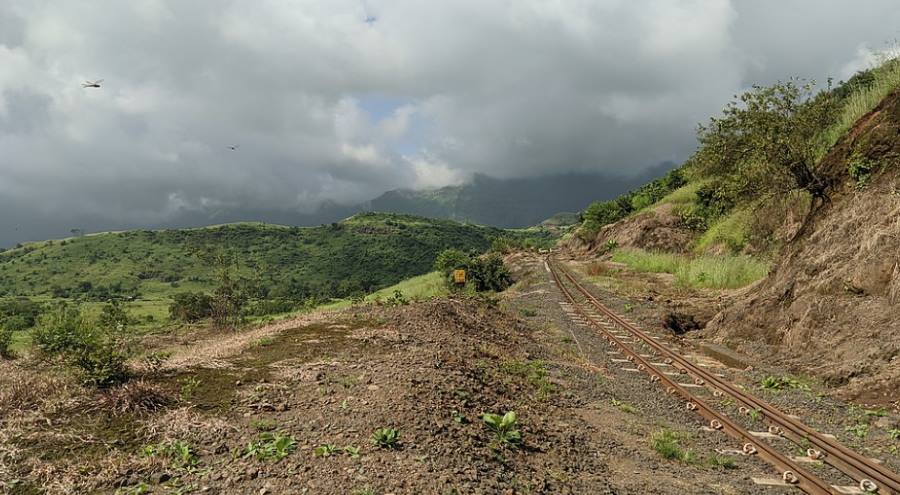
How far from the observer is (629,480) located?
6.76 metres

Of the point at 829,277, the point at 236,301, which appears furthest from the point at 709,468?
the point at 236,301

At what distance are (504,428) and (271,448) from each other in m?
3.54

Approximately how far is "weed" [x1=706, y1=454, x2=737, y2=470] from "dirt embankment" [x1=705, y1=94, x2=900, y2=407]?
4334 millimetres

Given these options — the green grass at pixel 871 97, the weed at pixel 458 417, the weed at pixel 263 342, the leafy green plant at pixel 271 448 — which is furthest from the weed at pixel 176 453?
the green grass at pixel 871 97

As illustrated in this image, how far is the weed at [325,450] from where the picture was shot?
19.9 feet

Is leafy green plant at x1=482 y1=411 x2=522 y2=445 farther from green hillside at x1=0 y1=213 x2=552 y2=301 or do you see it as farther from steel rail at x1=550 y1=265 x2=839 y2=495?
green hillside at x1=0 y1=213 x2=552 y2=301

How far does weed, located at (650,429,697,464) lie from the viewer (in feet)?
25.2

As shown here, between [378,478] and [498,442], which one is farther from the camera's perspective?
[498,442]

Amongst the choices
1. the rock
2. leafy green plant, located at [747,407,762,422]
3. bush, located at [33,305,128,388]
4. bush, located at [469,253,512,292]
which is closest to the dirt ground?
bush, located at [33,305,128,388]

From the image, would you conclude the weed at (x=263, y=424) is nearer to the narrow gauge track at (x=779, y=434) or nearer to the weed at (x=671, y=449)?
the weed at (x=671, y=449)

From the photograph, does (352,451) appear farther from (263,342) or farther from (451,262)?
(451,262)

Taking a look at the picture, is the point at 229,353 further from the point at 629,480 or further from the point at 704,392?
the point at 704,392

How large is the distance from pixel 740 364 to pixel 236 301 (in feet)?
99.2

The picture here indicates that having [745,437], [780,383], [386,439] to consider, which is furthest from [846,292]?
[386,439]
